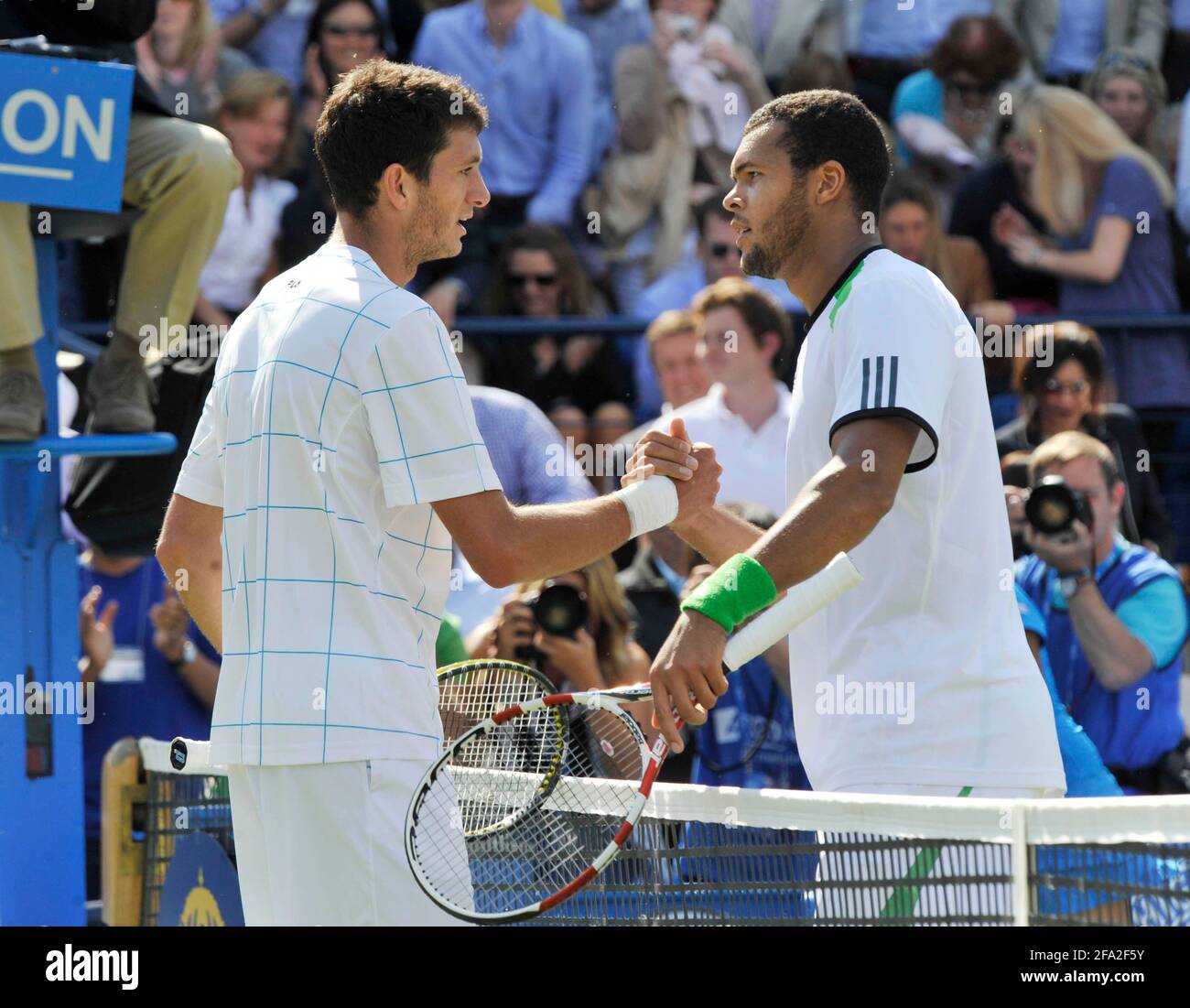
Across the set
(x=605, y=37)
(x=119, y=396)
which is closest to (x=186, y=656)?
(x=119, y=396)

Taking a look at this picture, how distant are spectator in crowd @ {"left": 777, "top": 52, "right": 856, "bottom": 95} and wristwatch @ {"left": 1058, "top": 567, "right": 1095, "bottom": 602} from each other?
139 inches

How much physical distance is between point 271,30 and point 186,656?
3825 millimetres

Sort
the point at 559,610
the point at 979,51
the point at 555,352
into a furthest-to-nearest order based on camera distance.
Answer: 1. the point at 979,51
2. the point at 555,352
3. the point at 559,610

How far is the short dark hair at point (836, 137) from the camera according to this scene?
3.22m

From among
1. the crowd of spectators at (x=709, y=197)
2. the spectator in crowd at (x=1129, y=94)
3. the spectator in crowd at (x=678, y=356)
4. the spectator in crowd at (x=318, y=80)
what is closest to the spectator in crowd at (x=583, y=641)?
the crowd of spectators at (x=709, y=197)

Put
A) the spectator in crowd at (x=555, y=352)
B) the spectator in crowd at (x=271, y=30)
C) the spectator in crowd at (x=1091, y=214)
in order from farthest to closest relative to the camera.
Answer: the spectator in crowd at (x=271, y=30) → the spectator in crowd at (x=1091, y=214) → the spectator in crowd at (x=555, y=352)

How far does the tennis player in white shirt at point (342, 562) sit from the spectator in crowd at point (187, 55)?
5.78 metres

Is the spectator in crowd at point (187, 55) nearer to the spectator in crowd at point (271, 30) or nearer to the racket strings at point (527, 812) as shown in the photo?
the spectator in crowd at point (271, 30)

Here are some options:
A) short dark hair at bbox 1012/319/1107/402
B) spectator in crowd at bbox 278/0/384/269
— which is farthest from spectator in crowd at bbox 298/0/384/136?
short dark hair at bbox 1012/319/1107/402

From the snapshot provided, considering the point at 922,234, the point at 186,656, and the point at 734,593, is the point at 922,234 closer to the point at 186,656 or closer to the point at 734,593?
the point at 186,656

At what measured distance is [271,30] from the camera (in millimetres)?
8602

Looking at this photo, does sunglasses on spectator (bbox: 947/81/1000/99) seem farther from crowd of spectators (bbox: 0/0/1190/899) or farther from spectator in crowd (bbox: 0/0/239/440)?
spectator in crowd (bbox: 0/0/239/440)

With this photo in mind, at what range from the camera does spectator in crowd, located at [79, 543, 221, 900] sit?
602 centimetres
